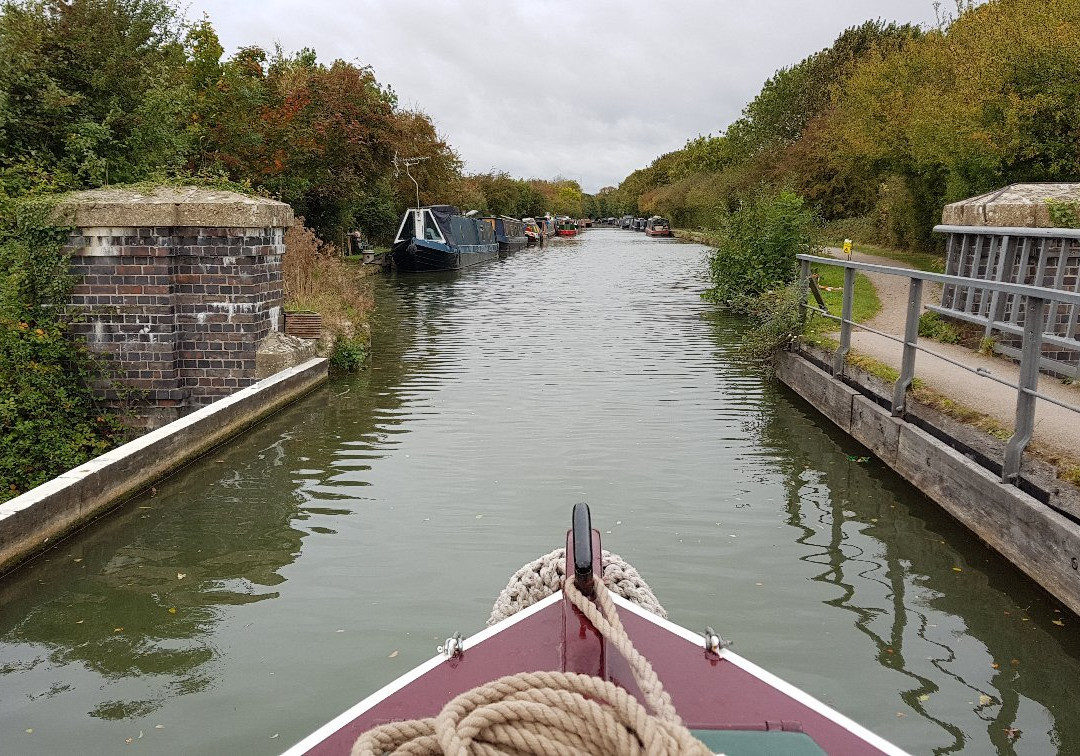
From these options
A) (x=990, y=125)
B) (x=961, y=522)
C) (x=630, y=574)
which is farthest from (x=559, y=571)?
(x=990, y=125)

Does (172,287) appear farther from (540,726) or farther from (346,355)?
(540,726)

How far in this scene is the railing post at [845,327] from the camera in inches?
361

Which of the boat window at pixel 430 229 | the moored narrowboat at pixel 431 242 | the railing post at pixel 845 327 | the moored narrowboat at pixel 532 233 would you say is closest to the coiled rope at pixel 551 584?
the railing post at pixel 845 327

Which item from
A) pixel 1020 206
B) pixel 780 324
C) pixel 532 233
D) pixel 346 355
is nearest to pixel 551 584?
pixel 1020 206

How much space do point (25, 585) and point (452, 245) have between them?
98.6ft

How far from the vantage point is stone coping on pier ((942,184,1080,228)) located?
9.09 m

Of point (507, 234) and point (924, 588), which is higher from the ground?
point (507, 234)

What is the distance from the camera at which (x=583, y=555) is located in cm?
278

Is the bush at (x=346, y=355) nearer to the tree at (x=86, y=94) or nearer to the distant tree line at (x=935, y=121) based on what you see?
the tree at (x=86, y=94)

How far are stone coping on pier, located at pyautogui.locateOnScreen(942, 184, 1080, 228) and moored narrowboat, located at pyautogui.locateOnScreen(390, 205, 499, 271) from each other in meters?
24.4

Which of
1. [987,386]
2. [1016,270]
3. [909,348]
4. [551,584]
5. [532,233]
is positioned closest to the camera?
[551,584]

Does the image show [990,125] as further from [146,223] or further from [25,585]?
[25,585]

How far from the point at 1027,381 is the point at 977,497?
94 cm

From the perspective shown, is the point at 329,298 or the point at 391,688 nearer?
the point at 391,688
